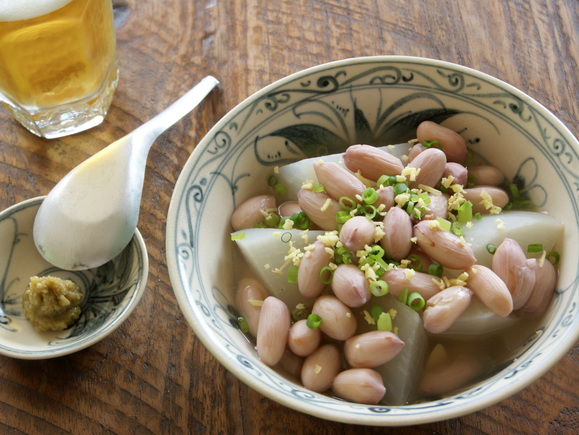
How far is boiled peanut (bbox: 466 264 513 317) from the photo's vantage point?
0.94m

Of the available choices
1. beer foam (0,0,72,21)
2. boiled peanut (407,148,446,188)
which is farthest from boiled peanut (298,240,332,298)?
beer foam (0,0,72,21)

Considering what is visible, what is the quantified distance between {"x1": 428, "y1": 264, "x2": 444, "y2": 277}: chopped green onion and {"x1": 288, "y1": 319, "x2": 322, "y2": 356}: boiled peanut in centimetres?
20

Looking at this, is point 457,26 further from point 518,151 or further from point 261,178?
point 261,178

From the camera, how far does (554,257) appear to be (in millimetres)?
1053

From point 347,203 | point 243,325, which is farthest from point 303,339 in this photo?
point 347,203

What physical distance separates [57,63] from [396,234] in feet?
2.66

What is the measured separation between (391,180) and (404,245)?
0.13 m

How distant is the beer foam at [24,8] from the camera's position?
1.19 meters

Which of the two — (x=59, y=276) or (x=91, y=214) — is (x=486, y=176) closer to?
(x=91, y=214)

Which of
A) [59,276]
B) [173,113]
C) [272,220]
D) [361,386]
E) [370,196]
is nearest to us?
[361,386]

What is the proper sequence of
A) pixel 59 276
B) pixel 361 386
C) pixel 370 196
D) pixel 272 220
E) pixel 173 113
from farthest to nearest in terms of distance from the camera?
pixel 173 113, pixel 59 276, pixel 272 220, pixel 370 196, pixel 361 386

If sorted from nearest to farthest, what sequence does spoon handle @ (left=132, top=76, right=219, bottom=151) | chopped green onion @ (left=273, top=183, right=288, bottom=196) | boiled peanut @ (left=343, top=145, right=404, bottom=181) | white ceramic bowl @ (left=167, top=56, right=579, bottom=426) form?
white ceramic bowl @ (left=167, top=56, right=579, bottom=426), boiled peanut @ (left=343, top=145, right=404, bottom=181), chopped green onion @ (left=273, top=183, right=288, bottom=196), spoon handle @ (left=132, top=76, right=219, bottom=151)

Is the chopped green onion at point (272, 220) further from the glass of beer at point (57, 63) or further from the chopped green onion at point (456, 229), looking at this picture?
the glass of beer at point (57, 63)

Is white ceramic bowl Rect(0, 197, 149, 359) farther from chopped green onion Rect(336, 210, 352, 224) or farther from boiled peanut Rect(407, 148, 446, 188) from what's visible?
boiled peanut Rect(407, 148, 446, 188)
